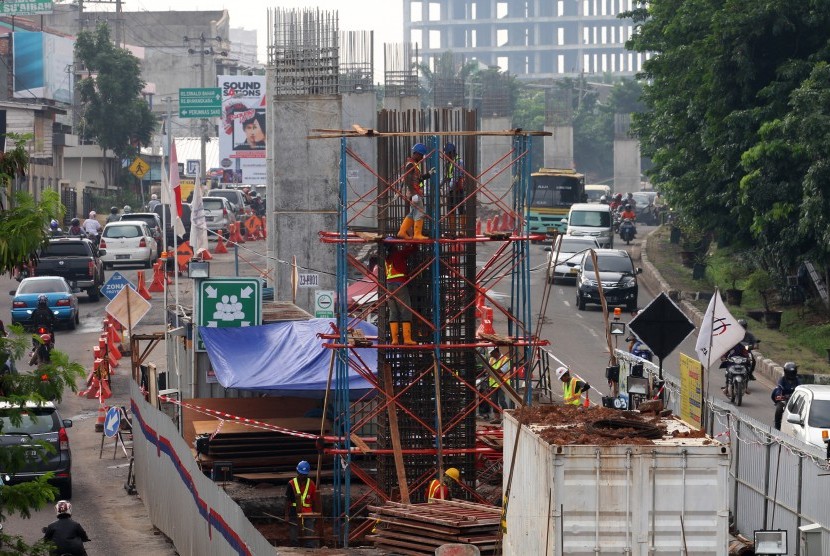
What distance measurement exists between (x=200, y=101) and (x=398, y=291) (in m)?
53.7

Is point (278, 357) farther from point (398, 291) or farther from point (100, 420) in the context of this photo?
point (100, 420)

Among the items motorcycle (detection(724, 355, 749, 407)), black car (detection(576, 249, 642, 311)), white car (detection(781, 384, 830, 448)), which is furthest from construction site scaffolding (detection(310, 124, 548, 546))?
black car (detection(576, 249, 642, 311))

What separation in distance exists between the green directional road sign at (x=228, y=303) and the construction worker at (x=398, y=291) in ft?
20.4

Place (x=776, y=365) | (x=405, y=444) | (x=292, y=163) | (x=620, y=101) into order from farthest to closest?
1. (x=620, y=101)
2. (x=292, y=163)
3. (x=776, y=365)
4. (x=405, y=444)

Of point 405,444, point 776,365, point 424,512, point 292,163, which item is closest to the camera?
point 424,512

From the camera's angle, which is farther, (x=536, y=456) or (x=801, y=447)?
(x=801, y=447)

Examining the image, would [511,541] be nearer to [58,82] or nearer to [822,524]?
[822,524]

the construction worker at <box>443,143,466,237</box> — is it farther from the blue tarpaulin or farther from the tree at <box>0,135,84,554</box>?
the tree at <box>0,135,84,554</box>

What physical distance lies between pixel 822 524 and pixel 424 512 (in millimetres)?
4346

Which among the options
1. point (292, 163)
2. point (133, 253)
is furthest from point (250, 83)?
point (292, 163)

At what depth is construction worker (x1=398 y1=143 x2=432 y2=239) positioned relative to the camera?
19.2 meters

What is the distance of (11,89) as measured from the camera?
74.2m

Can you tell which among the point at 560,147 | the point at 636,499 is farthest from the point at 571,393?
the point at 560,147

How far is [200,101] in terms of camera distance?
7194 cm
